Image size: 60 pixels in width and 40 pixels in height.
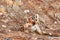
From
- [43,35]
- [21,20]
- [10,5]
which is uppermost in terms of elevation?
[10,5]

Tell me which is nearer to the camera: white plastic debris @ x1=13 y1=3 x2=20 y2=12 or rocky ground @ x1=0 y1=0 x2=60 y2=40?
rocky ground @ x1=0 y1=0 x2=60 y2=40

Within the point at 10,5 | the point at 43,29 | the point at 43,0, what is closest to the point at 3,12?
the point at 10,5

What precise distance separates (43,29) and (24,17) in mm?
638

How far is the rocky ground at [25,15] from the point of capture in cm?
582

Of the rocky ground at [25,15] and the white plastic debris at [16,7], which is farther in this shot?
the white plastic debris at [16,7]

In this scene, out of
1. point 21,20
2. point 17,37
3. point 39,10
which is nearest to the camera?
point 17,37

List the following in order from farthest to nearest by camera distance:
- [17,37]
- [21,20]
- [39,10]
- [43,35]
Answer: [39,10] → [21,20] → [43,35] → [17,37]

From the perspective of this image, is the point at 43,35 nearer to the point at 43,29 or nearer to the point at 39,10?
the point at 43,29

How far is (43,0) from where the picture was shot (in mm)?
7691

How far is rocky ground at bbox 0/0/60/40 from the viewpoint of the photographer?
5824 millimetres

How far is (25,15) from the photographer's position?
22.2ft

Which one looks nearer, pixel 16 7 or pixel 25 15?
pixel 25 15

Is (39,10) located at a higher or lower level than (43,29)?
higher

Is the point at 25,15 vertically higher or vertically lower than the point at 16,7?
lower
